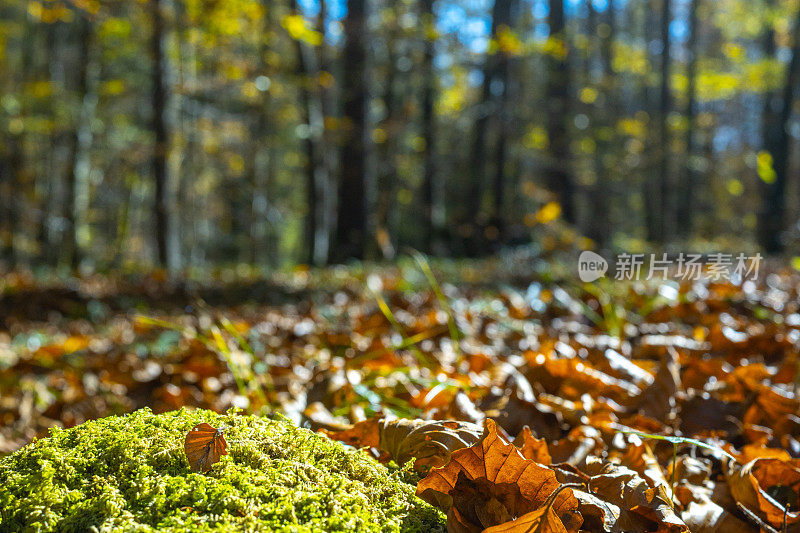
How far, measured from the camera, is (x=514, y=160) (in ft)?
67.7

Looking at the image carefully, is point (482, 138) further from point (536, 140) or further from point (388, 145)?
point (388, 145)

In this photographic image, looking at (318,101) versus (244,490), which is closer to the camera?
(244,490)

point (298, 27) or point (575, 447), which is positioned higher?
point (298, 27)

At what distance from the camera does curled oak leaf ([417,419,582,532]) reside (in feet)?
3.09

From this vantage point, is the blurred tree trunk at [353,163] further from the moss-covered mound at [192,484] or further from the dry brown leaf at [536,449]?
the moss-covered mound at [192,484]

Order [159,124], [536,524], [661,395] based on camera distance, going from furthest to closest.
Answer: [159,124]
[661,395]
[536,524]

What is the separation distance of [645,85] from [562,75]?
1387 centimetres

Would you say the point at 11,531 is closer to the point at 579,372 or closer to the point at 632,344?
the point at 579,372

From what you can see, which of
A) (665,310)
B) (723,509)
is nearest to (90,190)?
(665,310)

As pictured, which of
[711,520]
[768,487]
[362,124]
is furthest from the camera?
[362,124]

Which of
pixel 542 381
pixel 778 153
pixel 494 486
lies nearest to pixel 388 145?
pixel 778 153

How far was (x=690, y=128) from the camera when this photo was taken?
746 inches

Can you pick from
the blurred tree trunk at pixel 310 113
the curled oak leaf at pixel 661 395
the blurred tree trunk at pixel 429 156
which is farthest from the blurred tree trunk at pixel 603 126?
the curled oak leaf at pixel 661 395

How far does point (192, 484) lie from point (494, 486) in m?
0.45
